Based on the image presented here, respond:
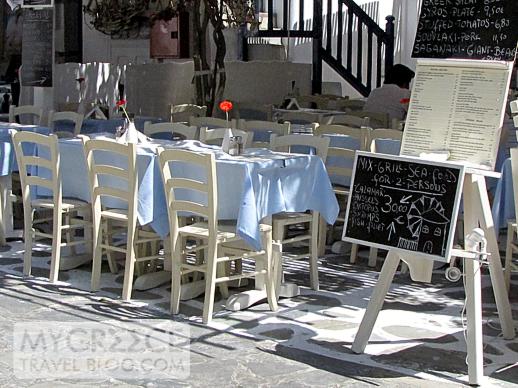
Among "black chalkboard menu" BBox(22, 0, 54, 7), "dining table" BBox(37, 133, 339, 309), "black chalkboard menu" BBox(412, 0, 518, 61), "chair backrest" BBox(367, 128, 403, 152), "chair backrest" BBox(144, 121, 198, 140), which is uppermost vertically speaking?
"black chalkboard menu" BBox(22, 0, 54, 7)

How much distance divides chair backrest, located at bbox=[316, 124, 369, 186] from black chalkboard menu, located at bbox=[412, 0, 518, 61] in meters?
1.91

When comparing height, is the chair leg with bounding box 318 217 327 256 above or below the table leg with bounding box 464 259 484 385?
below

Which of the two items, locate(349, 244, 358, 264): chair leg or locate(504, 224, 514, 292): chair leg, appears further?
locate(349, 244, 358, 264): chair leg

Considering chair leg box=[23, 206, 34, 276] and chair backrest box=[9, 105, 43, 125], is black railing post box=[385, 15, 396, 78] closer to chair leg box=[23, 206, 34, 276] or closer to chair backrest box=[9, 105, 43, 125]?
chair backrest box=[9, 105, 43, 125]

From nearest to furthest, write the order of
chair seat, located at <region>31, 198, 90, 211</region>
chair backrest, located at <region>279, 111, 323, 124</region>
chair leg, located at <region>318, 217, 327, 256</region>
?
chair seat, located at <region>31, 198, 90, 211</region> < chair leg, located at <region>318, 217, 327, 256</region> < chair backrest, located at <region>279, 111, 323, 124</region>

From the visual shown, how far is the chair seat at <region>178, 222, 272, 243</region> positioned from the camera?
18.1ft

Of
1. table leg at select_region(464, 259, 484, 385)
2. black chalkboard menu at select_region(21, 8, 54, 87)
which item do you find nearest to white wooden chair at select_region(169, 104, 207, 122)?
black chalkboard menu at select_region(21, 8, 54, 87)

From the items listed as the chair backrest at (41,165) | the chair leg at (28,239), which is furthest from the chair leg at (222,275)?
the chair leg at (28,239)

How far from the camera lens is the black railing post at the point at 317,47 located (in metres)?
13.4

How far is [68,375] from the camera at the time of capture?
454cm

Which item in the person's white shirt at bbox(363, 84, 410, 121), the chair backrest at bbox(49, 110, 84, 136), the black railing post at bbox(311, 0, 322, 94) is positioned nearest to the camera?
the chair backrest at bbox(49, 110, 84, 136)

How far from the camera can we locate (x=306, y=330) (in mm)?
5324

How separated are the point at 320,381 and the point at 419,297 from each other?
70.1 inches

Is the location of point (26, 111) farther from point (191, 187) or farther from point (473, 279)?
point (473, 279)
